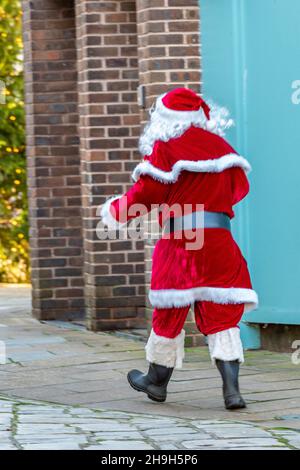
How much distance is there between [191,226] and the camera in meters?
7.98

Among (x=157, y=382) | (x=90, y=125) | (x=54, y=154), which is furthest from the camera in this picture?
(x=54, y=154)

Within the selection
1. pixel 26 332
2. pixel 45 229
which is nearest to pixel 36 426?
pixel 26 332

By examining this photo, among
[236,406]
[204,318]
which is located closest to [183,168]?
[204,318]

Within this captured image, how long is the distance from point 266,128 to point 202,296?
233 cm

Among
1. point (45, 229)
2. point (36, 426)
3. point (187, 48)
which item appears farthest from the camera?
point (45, 229)

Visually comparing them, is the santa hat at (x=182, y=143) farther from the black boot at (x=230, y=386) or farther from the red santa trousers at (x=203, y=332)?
the black boot at (x=230, y=386)

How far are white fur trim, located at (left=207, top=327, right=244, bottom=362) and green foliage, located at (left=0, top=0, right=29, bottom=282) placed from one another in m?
11.3

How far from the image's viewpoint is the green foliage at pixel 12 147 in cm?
1916

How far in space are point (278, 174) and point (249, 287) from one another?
2.01m

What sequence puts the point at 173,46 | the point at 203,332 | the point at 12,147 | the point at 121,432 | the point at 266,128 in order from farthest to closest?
1. the point at 12,147
2. the point at 173,46
3. the point at 266,128
4. the point at 203,332
5. the point at 121,432

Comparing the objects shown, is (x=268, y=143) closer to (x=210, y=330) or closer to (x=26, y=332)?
(x=210, y=330)

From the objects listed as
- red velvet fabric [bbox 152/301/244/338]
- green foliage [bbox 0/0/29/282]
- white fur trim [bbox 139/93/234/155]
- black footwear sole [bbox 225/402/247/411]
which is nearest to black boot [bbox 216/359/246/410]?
black footwear sole [bbox 225/402/247/411]

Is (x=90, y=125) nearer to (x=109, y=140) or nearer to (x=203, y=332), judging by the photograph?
(x=109, y=140)
